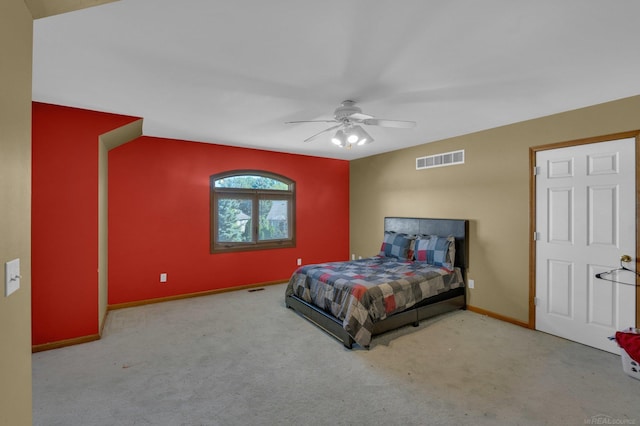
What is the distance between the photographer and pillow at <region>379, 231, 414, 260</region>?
4488 millimetres

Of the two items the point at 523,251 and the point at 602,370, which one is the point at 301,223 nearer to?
the point at 523,251

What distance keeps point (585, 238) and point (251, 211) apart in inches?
179

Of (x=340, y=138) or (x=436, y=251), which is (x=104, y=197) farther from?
(x=436, y=251)

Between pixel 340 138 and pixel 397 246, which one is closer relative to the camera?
pixel 340 138

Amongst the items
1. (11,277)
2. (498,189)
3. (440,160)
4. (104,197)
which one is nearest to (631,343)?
(498,189)

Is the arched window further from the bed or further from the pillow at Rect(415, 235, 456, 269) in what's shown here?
the pillow at Rect(415, 235, 456, 269)

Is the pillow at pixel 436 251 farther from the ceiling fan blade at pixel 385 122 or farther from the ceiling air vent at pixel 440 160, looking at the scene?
the ceiling fan blade at pixel 385 122

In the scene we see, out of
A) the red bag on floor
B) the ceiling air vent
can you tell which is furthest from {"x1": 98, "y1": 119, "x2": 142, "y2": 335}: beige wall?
the red bag on floor

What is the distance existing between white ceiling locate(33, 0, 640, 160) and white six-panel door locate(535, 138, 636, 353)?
2.00ft

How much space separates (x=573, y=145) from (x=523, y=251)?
4.20 feet

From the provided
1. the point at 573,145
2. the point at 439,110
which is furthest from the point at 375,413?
the point at 573,145

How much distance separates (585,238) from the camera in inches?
120

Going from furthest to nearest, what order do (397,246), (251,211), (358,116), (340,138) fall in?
(251,211) → (397,246) → (340,138) → (358,116)

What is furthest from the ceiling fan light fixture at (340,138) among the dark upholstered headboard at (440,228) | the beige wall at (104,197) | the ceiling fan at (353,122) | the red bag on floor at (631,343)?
the red bag on floor at (631,343)
